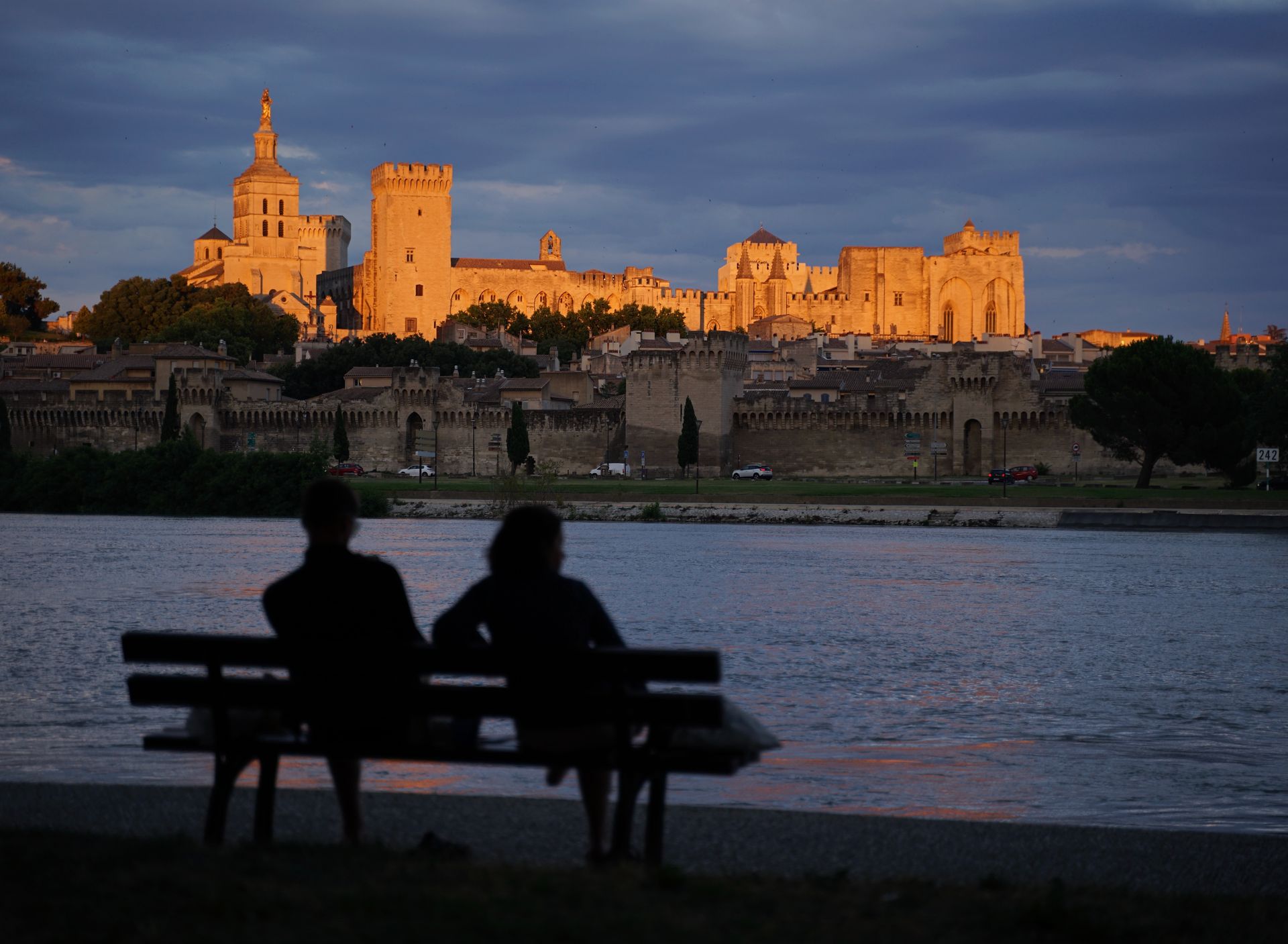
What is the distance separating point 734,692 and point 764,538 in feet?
96.8

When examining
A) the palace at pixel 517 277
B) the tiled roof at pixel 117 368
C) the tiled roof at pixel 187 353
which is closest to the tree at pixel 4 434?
the tiled roof at pixel 187 353

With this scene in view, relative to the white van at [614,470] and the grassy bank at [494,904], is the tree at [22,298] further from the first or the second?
the grassy bank at [494,904]

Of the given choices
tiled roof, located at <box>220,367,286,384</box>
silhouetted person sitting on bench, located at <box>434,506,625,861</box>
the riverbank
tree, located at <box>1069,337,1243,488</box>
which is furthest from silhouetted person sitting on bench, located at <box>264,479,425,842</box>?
tiled roof, located at <box>220,367,286,384</box>

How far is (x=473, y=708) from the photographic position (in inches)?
213

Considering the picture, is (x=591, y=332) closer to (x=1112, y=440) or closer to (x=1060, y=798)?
(x=1112, y=440)

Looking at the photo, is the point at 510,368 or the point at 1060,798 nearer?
the point at 1060,798

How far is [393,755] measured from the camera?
550 centimetres

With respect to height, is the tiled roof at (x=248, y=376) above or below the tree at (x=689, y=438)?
above

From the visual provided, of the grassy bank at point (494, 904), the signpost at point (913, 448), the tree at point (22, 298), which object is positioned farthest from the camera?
the tree at point (22, 298)

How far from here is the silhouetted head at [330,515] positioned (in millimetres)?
5496

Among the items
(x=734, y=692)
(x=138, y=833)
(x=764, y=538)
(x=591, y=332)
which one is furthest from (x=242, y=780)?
(x=591, y=332)

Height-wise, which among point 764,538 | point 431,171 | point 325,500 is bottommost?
point 764,538

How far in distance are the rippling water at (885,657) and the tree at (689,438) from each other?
22.9 meters

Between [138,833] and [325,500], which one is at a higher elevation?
[325,500]
